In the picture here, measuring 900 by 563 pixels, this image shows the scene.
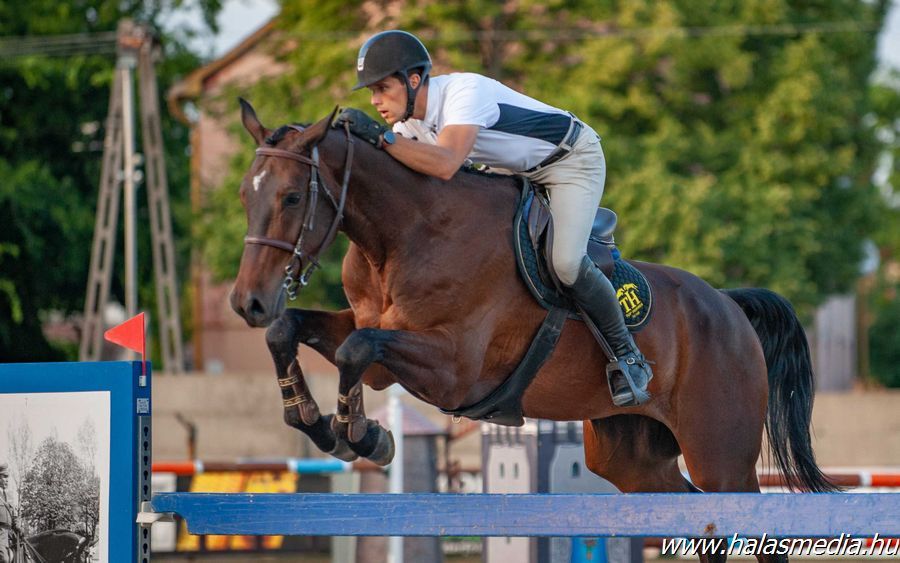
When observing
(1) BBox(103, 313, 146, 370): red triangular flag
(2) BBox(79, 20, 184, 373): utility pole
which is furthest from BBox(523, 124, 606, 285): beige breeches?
(2) BBox(79, 20, 184, 373): utility pole

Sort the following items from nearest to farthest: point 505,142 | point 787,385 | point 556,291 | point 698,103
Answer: point 505,142, point 556,291, point 787,385, point 698,103

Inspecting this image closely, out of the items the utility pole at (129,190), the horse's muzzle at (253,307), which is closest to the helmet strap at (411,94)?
the horse's muzzle at (253,307)

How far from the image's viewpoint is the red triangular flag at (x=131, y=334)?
424 centimetres

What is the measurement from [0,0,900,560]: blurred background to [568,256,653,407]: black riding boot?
14.6 m

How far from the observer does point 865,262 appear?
22906 mm

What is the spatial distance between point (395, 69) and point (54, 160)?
2056 centimetres

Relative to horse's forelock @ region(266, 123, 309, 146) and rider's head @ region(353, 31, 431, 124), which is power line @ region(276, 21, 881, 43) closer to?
rider's head @ region(353, 31, 431, 124)

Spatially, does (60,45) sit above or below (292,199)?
above

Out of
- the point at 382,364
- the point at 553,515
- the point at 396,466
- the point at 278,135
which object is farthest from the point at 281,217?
the point at 396,466

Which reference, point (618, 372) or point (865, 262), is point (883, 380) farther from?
point (618, 372)

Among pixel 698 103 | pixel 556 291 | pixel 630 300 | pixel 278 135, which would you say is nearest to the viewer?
pixel 278 135

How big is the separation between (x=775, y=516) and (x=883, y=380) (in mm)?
35013

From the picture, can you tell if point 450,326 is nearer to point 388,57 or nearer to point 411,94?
point 411,94

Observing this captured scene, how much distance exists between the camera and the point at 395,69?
4672 mm
